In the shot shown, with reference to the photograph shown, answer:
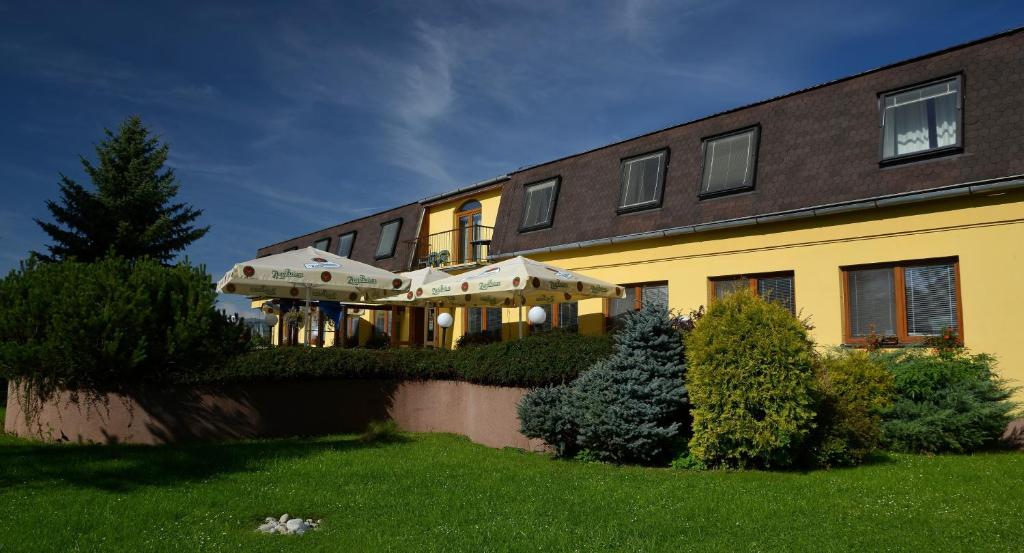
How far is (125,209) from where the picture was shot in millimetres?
23328

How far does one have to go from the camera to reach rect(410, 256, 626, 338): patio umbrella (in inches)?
479

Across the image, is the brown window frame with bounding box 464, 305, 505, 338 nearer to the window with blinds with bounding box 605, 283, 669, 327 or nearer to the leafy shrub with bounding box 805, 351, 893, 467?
the window with blinds with bounding box 605, 283, 669, 327

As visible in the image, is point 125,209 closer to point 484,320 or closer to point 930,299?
point 484,320

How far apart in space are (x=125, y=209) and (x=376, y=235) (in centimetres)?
795

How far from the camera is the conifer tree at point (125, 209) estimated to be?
23009 mm

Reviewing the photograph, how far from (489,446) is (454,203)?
12.1m

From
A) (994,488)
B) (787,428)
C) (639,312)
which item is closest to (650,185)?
(639,312)

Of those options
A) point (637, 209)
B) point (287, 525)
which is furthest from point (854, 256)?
point (287, 525)

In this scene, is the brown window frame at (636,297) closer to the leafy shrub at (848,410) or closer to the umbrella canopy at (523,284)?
the umbrella canopy at (523,284)

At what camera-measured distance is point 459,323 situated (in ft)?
67.9

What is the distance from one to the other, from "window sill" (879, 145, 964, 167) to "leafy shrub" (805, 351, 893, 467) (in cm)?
376

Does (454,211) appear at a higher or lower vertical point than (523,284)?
higher

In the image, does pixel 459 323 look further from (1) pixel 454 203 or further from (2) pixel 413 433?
(2) pixel 413 433

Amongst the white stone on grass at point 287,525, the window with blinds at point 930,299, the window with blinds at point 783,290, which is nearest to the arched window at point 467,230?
the window with blinds at point 783,290
